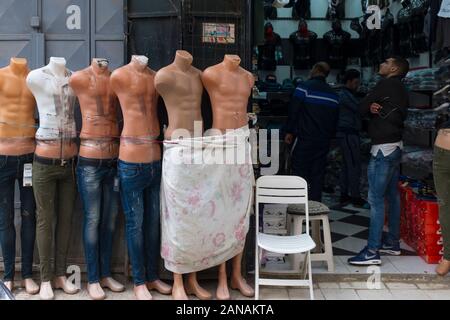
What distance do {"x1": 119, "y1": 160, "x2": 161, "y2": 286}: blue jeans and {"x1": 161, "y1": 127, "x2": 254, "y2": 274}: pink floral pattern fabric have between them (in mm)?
118

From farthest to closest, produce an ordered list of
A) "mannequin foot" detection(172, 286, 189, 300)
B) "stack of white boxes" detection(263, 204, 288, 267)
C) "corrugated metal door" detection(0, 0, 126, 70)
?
"stack of white boxes" detection(263, 204, 288, 267) → "corrugated metal door" detection(0, 0, 126, 70) → "mannequin foot" detection(172, 286, 189, 300)

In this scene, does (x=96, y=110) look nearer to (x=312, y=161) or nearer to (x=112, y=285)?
(x=112, y=285)

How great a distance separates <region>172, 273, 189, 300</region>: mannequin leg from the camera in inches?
147

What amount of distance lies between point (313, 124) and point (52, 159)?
2.78 metres

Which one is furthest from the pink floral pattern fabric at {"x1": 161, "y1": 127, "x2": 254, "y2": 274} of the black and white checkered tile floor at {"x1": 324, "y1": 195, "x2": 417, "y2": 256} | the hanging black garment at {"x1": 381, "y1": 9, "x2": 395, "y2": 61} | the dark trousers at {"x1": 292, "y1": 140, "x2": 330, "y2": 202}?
the hanging black garment at {"x1": 381, "y1": 9, "x2": 395, "y2": 61}

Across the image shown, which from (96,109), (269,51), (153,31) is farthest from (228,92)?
(269,51)

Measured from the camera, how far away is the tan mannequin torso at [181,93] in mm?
3541

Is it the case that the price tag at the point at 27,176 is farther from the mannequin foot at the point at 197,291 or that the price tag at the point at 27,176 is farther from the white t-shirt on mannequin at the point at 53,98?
the mannequin foot at the point at 197,291

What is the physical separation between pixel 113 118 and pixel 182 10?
911 mm

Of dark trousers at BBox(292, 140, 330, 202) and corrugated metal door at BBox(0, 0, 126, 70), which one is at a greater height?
corrugated metal door at BBox(0, 0, 126, 70)

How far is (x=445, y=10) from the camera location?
4887 mm

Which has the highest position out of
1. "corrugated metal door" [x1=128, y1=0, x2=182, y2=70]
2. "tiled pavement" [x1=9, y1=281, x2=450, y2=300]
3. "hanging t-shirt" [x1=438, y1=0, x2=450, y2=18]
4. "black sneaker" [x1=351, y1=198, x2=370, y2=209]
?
"hanging t-shirt" [x1=438, y1=0, x2=450, y2=18]

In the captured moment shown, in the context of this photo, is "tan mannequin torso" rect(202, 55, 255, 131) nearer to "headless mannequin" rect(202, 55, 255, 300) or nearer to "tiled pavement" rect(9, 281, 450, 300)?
"headless mannequin" rect(202, 55, 255, 300)

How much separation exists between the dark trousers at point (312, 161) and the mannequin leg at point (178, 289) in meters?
2.18
